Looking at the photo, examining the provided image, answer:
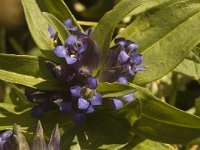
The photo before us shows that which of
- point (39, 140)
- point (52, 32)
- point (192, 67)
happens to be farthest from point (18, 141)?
point (192, 67)

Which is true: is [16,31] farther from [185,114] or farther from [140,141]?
[185,114]

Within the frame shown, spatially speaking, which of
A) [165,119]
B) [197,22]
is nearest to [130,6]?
[197,22]

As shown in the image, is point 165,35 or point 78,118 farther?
point 165,35

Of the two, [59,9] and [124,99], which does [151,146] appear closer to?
[124,99]

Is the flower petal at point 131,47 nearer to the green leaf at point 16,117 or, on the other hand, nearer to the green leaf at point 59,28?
the green leaf at point 59,28

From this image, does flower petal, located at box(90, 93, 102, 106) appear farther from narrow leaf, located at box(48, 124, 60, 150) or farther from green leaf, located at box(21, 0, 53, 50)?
green leaf, located at box(21, 0, 53, 50)

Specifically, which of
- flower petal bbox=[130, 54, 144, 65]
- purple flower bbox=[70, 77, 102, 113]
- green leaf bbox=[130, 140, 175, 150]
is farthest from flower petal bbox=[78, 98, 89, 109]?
green leaf bbox=[130, 140, 175, 150]
